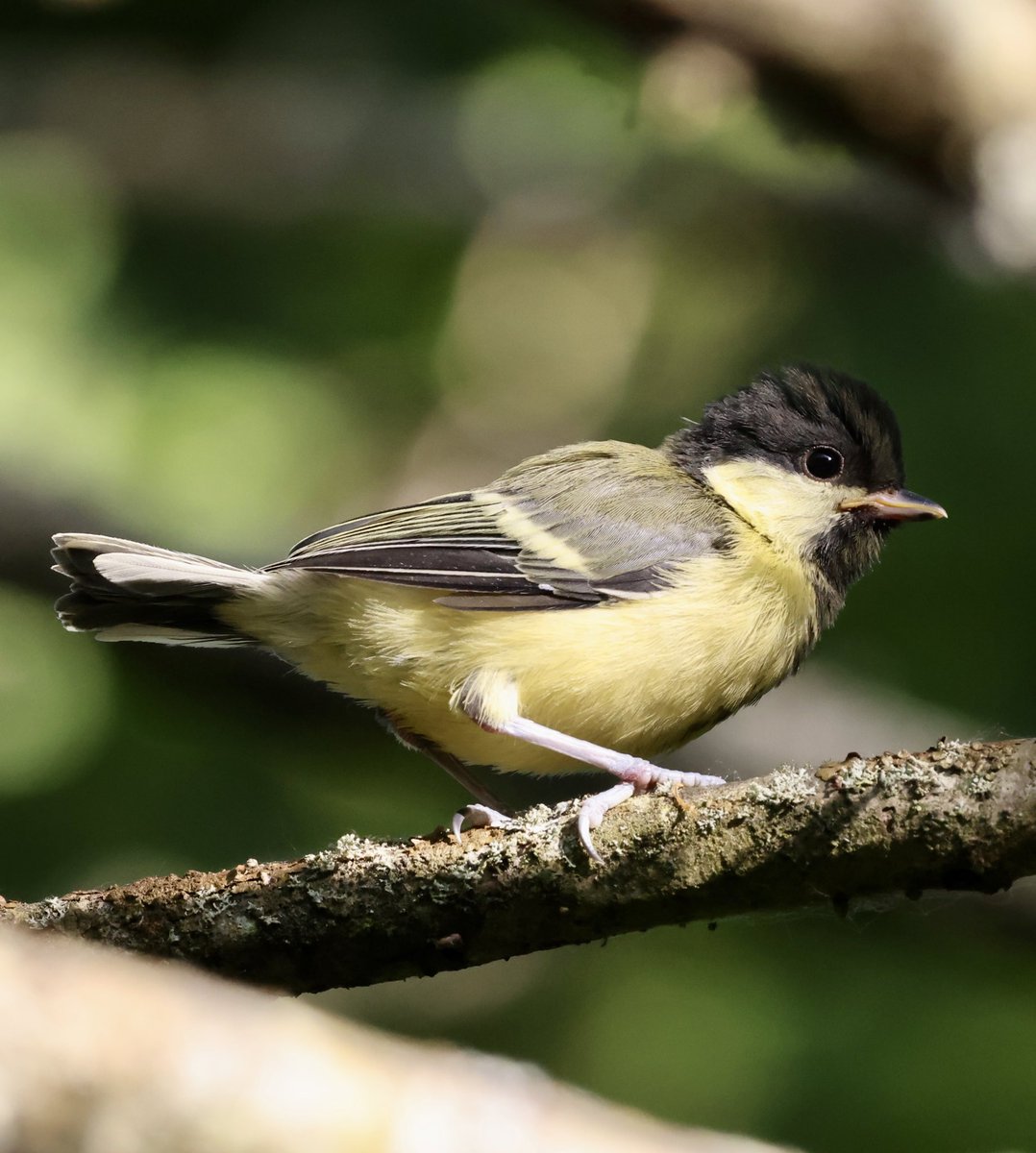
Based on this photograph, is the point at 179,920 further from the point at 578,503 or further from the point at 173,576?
the point at 578,503

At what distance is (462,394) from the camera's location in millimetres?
7227

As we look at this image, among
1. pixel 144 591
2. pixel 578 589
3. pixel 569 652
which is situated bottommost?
pixel 144 591

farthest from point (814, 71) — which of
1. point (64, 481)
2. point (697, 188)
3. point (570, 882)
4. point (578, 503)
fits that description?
point (570, 882)

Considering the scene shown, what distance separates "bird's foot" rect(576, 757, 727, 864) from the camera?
2.69 meters

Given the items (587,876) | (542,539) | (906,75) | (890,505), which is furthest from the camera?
(906,75)

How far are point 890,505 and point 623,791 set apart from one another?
5.43ft

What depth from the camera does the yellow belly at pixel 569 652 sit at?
371 cm

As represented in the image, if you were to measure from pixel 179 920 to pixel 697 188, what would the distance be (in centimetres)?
603

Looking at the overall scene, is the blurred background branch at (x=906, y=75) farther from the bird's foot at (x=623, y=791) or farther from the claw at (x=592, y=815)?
the claw at (x=592, y=815)

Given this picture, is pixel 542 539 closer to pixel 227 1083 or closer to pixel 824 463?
pixel 824 463

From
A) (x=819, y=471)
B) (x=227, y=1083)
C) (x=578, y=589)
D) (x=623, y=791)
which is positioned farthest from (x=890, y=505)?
(x=227, y=1083)

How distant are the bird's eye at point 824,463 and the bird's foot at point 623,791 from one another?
122 cm

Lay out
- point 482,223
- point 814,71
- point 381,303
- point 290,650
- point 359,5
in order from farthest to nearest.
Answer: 1. point 359,5
2. point 482,223
3. point 381,303
4. point 814,71
5. point 290,650

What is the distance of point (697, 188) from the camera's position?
25.8ft
